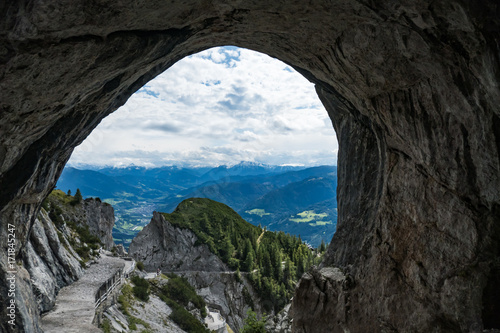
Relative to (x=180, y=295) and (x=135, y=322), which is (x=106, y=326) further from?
(x=180, y=295)

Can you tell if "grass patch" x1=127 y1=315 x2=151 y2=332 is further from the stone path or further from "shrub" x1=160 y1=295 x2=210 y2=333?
"shrub" x1=160 y1=295 x2=210 y2=333

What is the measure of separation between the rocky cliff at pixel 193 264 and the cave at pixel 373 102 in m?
68.6

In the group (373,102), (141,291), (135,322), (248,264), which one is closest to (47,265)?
(135,322)

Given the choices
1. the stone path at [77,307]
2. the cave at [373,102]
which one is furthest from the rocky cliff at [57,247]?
the cave at [373,102]

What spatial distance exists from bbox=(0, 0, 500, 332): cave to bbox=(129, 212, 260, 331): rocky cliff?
2702 inches

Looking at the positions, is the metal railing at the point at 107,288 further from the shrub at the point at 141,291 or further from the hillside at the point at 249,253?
the hillside at the point at 249,253

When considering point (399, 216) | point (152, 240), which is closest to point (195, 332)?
point (399, 216)

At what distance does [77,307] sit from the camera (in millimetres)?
27062

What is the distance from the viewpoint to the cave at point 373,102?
852 cm

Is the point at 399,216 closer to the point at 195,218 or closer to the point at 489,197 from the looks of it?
the point at 489,197

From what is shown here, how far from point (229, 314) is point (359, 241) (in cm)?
7017

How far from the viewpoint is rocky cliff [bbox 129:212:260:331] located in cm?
7969

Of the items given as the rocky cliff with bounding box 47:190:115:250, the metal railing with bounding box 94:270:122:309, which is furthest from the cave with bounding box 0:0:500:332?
the rocky cliff with bounding box 47:190:115:250

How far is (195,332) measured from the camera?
40.7 meters
